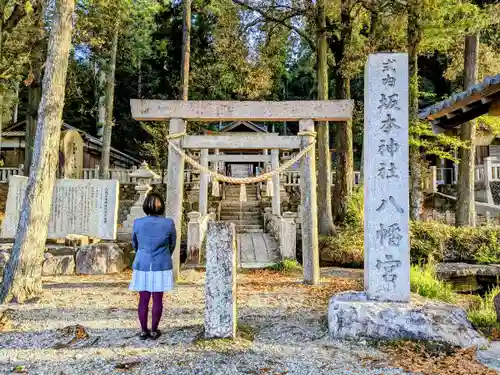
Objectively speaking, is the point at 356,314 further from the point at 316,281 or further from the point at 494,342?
the point at 316,281

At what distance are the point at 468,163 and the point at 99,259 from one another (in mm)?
11161

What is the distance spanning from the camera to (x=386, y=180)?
195 inches

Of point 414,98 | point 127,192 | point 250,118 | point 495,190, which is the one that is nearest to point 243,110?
point 250,118

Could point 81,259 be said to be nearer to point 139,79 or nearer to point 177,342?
point 177,342

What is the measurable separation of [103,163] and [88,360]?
15.3m

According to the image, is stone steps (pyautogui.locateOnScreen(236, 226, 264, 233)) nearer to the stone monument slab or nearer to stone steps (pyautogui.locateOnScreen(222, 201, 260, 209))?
stone steps (pyautogui.locateOnScreen(222, 201, 260, 209))

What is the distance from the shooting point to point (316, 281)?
7.59 m

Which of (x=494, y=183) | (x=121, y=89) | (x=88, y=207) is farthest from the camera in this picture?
(x=121, y=89)

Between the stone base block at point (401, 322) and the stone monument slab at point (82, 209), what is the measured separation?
22.2 ft

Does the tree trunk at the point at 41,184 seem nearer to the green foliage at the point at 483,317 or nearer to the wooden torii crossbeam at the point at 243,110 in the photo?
the wooden torii crossbeam at the point at 243,110

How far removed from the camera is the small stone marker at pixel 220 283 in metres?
4.27

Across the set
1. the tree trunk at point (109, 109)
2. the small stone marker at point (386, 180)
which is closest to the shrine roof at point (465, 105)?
the small stone marker at point (386, 180)

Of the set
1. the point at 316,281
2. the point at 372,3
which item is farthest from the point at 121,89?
the point at 316,281

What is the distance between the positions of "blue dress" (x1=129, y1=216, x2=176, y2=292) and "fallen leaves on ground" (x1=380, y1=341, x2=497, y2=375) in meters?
2.55
